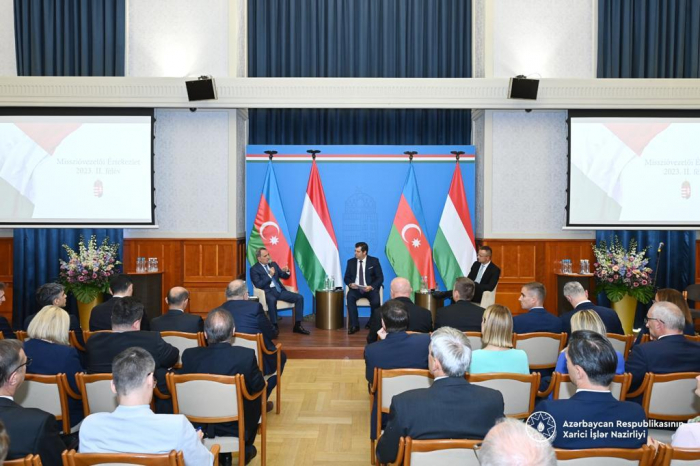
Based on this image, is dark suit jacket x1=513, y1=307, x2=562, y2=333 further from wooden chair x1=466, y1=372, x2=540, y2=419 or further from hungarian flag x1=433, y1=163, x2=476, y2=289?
hungarian flag x1=433, y1=163, x2=476, y2=289

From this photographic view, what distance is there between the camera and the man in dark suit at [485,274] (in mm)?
7829

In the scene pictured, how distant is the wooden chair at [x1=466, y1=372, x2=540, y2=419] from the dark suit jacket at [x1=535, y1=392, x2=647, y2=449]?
0.82 metres

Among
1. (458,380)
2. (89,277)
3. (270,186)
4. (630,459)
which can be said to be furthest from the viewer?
(270,186)

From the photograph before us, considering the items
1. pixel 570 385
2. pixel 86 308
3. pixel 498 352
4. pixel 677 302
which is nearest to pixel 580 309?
pixel 677 302

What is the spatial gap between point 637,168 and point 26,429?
8.50m

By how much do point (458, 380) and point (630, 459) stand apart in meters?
0.75

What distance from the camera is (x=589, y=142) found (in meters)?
8.68

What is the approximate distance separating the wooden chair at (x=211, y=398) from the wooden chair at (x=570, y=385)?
1788 millimetres

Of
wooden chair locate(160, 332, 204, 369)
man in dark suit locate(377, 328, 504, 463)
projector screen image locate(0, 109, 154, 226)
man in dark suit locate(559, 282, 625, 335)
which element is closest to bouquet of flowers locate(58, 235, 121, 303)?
projector screen image locate(0, 109, 154, 226)

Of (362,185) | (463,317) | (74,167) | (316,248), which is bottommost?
(463,317)

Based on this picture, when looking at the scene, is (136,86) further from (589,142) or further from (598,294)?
(598,294)

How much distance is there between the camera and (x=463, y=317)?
504 cm

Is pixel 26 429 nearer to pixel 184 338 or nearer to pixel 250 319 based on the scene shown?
pixel 184 338

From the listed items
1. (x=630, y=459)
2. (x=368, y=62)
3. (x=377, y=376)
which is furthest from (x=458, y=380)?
(x=368, y=62)
